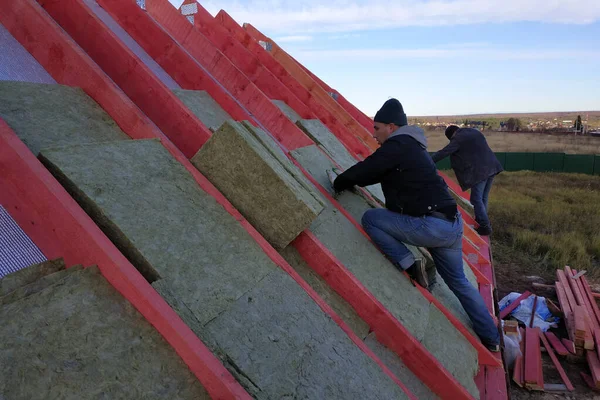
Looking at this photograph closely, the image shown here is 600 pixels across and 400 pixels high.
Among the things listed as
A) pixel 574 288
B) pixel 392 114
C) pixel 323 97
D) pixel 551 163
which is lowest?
pixel 574 288

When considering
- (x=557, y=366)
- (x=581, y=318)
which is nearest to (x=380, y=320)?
(x=557, y=366)

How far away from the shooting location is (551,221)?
10562mm

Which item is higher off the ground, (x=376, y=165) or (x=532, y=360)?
(x=376, y=165)

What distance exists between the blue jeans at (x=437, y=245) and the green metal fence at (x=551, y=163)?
2023cm

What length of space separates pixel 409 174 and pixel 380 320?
1.16 metres

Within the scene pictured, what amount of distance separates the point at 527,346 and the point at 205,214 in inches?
169

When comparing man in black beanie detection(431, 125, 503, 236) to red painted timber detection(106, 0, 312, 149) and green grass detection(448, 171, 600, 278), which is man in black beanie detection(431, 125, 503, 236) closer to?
green grass detection(448, 171, 600, 278)

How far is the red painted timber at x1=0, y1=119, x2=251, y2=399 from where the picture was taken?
5.27 feet

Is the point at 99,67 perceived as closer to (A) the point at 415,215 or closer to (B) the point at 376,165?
(B) the point at 376,165

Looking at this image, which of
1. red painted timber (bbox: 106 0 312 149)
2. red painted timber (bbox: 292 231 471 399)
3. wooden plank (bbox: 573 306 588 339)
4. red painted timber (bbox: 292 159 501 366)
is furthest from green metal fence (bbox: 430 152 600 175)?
red painted timber (bbox: 292 231 471 399)

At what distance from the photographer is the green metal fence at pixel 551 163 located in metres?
21.5

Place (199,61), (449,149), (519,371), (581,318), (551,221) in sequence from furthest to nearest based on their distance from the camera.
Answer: (551,221), (449,149), (581,318), (199,61), (519,371)

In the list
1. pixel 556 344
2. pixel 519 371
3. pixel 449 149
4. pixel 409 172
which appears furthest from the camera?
pixel 449 149

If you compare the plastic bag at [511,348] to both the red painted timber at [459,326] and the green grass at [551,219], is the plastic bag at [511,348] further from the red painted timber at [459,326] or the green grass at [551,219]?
the green grass at [551,219]
